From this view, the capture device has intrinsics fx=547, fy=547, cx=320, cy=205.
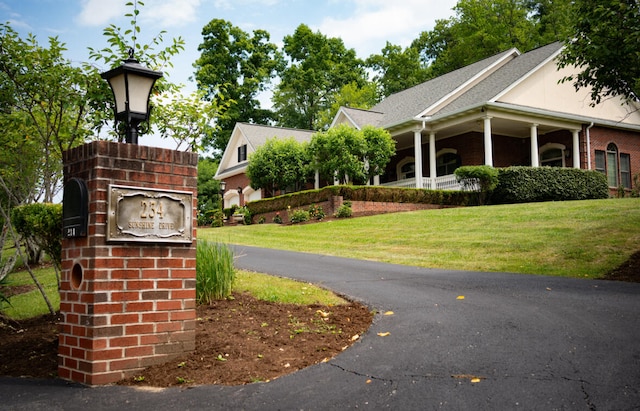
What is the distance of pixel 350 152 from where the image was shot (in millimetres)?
24031

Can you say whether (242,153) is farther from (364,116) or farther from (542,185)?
(542,185)

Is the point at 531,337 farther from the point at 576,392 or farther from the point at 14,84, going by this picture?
the point at 14,84

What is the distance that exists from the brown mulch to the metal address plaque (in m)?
1.14

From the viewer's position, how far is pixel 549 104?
2452 cm

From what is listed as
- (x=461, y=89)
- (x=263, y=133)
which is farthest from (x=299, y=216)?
(x=263, y=133)

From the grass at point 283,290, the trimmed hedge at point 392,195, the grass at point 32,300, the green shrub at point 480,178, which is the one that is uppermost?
the green shrub at point 480,178

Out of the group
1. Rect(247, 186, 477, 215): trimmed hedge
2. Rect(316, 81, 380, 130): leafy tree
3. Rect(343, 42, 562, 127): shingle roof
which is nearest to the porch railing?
Rect(247, 186, 477, 215): trimmed hedge

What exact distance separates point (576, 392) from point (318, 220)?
18.2 meters

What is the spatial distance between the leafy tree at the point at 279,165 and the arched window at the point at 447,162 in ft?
22.3

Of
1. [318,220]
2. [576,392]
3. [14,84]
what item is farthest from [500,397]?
[318,220]

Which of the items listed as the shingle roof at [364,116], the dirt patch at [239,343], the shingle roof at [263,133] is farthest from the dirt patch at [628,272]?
the shingle roof at [263,133]

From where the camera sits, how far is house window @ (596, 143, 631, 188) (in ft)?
84.3

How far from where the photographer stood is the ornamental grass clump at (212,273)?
6.96 m

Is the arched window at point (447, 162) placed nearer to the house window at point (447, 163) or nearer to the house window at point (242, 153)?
the house window at point (447, 163)
